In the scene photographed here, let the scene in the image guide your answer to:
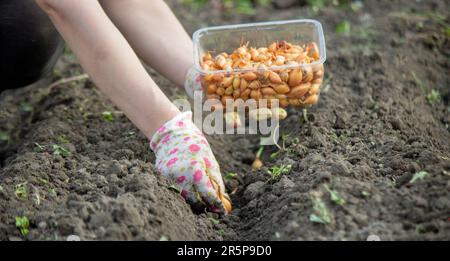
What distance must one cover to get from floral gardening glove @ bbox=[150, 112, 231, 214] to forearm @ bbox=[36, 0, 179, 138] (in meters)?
0.04

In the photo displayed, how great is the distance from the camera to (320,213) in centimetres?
173

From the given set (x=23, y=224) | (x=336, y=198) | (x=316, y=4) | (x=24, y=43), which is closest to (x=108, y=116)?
(x=24, y=43)

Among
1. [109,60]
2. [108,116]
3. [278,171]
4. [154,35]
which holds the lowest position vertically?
[108,116]

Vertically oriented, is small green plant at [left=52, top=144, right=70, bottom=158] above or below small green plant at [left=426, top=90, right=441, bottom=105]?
above

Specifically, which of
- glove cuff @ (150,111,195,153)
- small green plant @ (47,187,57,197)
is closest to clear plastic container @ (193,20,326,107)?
glove cuff @ (150,111,195,153)

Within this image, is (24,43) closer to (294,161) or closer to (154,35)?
(154,35)

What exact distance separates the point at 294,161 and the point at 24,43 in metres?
1.01

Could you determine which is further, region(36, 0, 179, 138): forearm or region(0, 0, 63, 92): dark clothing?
region(0, 0, 63, 92): dark clothing

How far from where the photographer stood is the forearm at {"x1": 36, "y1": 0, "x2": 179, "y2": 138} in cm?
198

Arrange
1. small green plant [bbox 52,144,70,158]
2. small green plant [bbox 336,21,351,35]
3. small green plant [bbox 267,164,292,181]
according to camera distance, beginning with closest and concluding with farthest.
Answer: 1. small green plant [bbox 267,164,292,181]
2. small green plant [bbox 52,144,70,158]
3. small green plant [bbox 336,21,351,35]

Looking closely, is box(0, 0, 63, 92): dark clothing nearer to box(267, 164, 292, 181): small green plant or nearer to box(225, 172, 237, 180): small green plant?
box(225, 172, 237, 180): small green plant

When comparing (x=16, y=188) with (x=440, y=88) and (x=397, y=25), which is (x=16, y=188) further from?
(x=397, y=25)

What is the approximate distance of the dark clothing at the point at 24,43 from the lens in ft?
8.14

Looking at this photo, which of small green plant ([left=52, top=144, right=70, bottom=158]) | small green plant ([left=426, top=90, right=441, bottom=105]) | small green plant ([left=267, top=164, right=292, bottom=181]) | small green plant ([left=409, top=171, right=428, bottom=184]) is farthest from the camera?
small green plant ([left=426, top=90, right=441, bottom=105])
